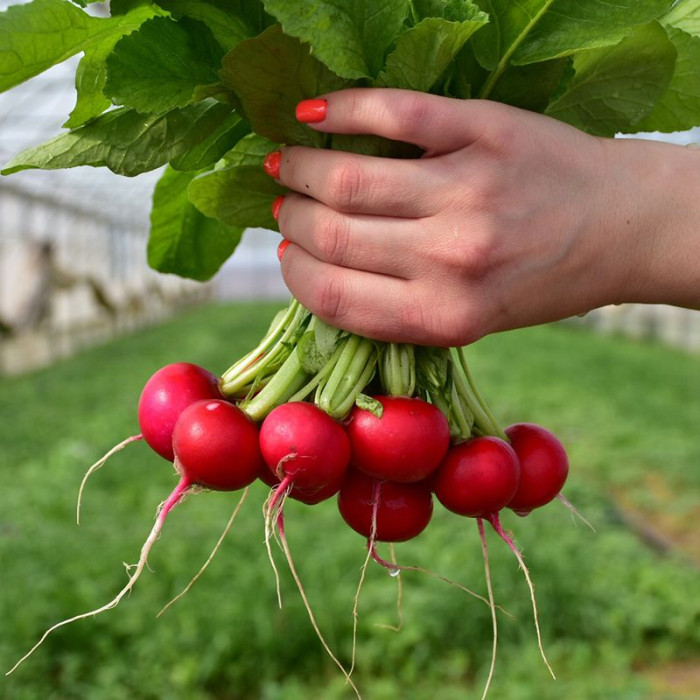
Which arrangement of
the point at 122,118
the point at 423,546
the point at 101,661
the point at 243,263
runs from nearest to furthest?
1. the point at 122,118
2. the point at 101,661
3. the point at 423,546
4. the point at 243,263

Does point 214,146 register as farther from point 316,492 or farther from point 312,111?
point 316,492

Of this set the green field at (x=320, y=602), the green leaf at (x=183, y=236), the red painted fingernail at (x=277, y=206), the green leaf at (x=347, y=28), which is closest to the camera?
the green leaf at (x=347, y=28)

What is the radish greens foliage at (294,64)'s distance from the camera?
2.65 feet

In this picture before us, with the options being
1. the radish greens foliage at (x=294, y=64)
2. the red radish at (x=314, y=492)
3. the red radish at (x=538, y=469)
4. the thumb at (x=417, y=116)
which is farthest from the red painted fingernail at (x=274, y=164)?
the red radish at (x=538, y=469)

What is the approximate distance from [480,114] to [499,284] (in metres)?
0.16

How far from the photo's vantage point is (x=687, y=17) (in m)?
0.98

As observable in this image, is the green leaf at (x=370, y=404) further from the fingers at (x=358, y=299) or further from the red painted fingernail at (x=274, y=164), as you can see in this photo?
the red painted fingernail at (x=274, y=164)

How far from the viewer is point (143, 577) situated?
3.54m

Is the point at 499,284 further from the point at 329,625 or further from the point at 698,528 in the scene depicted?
the point at 698,528

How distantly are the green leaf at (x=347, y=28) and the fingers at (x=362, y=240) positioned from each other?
14 centimetres

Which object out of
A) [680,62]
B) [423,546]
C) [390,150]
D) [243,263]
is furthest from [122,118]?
[243,263]

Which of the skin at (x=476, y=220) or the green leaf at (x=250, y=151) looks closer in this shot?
the skin at (x=476, y=220)

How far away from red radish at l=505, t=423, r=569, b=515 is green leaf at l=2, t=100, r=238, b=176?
0.52 m

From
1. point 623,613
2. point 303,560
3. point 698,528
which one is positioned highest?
point 303,560
